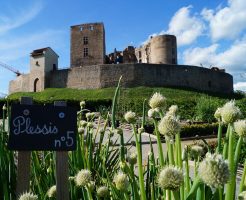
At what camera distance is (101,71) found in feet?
126

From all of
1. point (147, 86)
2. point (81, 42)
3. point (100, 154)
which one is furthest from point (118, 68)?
point (100, 154)

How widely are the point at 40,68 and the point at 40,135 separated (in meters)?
38.1

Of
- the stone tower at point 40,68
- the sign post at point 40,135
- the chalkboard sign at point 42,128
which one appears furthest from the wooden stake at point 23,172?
the stone tower at point 40,68

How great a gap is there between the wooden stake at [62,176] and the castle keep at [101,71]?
116 ft

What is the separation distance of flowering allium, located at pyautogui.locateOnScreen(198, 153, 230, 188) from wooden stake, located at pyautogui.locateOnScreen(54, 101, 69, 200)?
1.22 m

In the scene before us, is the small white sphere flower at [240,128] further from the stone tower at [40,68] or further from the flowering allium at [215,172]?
the stone tower at [40,68]

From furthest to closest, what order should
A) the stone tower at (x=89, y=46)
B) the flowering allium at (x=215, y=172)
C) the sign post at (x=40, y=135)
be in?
1. the stone tower at (x=89, y=46)
2. the sign post at (x=40, y=135)
3. the flowering allium at (x=215, y=172)

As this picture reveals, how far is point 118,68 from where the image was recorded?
38500 millimetres

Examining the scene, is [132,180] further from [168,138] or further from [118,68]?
[118,68]

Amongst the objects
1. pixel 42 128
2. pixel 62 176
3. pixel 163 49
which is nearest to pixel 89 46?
pixel 163 49

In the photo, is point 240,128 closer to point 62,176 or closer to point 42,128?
point 62,176

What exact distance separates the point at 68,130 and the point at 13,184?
1.68 ft

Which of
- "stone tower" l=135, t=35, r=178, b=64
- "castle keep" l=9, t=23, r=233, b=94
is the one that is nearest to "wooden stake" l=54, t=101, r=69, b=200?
"castle keep" l=9, t=23, r=233, b=94

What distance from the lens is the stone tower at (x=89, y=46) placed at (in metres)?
42.7
